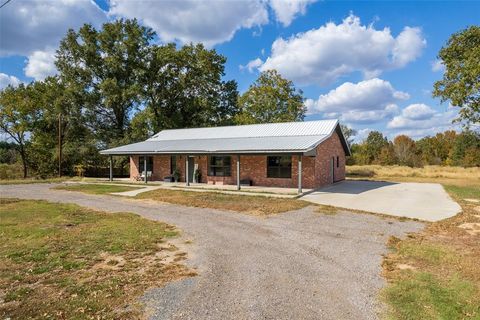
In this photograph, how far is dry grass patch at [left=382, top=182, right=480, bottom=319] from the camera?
431cm

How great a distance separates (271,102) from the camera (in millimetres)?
40125

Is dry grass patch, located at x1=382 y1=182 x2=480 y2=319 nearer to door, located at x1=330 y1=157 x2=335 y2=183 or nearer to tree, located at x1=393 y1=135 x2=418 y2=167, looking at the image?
door, located at x1=330 y1=157 x2=335 y2=183

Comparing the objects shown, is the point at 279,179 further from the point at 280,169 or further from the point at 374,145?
the point at 374,145

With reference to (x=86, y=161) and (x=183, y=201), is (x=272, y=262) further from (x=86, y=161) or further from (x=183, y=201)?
(x=86, y=161)

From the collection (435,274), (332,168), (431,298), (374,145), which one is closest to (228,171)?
(332,168)

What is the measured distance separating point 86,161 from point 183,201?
77.8 ft

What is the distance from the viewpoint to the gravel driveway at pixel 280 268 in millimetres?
4375

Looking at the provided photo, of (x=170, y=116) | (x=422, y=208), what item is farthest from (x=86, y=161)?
(x=422, y=208)

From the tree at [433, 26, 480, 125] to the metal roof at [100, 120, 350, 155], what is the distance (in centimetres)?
884

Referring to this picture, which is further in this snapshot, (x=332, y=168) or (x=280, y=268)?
(x=332, y=168)

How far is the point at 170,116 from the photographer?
3647cm

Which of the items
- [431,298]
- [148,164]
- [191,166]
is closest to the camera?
[431,298]

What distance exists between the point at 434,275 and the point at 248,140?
55.8 feet

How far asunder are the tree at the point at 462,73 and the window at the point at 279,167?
43.5 feet
